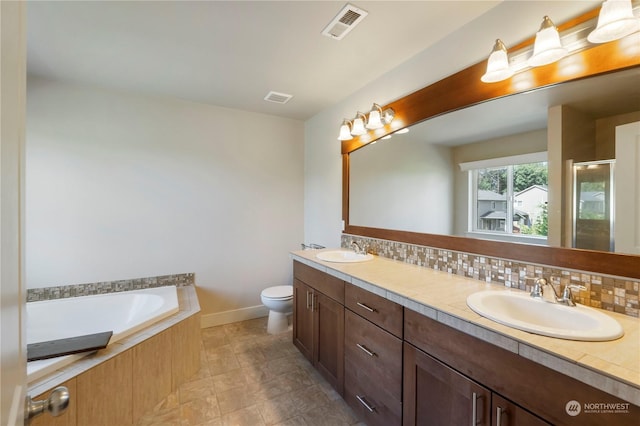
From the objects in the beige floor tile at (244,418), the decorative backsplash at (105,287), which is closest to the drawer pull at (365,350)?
the beige floor tile at (244,418)

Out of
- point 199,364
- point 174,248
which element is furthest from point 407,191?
point 174,248

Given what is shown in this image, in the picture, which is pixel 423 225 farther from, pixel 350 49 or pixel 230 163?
pixel 230 163

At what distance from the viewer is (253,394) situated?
1953 mm

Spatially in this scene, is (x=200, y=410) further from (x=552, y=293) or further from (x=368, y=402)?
(x=552, y=293)

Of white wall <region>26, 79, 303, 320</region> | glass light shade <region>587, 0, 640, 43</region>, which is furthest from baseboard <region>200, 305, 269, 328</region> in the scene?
glass light shade <region>587, 0, 640, 43</region>

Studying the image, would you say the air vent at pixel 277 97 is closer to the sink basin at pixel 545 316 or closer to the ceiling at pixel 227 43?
the ceiling at pixel 227 43

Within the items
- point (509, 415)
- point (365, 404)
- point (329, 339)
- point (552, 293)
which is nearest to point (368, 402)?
point (365, 404)

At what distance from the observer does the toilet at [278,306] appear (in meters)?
2.78

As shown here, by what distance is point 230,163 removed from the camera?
3.15 metres

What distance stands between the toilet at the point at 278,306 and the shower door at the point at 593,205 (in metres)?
2.29

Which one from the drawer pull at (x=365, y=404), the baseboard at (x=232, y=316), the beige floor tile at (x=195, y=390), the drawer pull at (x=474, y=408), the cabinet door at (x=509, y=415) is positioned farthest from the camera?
the baseboard at (x=232, y=316)

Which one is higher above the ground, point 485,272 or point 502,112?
point 502,112

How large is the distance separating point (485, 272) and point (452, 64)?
132 cm

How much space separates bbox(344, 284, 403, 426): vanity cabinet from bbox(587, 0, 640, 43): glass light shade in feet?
4.71
